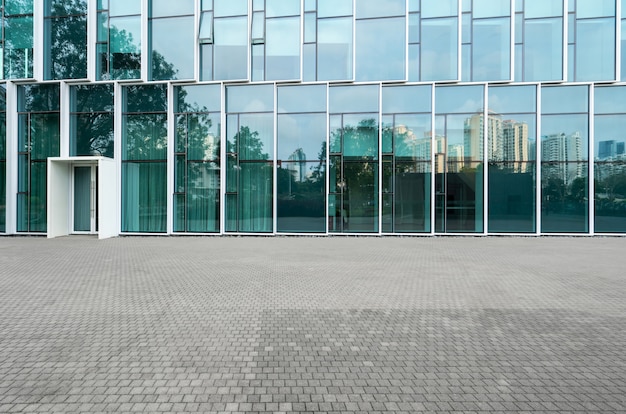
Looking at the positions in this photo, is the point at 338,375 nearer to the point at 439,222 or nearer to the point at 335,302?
the point at 335,302

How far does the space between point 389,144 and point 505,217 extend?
616 centimetres

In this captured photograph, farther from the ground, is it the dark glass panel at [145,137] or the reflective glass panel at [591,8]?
the reflective glass panel at [591,8]

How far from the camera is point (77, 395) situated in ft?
11.5

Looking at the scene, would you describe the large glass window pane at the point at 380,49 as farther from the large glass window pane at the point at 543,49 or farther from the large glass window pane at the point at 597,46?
the large glass window pane at the point at 597,46

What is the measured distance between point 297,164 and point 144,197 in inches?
288

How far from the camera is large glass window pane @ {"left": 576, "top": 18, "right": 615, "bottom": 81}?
17.2 meters

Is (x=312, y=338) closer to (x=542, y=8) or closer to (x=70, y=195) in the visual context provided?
(x=70, y=195)

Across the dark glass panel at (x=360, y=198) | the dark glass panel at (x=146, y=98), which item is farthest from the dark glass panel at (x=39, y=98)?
the dark glass panel at (x=360, y=198)

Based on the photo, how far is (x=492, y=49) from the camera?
17453 mm

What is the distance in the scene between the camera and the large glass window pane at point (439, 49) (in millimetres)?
17391

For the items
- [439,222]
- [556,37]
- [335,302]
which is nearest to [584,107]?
[556,37]

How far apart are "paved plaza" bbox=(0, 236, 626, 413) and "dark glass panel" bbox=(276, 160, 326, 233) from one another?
7.61m

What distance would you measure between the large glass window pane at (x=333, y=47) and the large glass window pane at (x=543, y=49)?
26.1 ft

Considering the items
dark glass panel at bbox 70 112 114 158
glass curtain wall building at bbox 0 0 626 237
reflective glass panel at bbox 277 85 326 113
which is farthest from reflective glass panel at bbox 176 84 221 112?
dark glass panel at bbox 70 112 114 158
